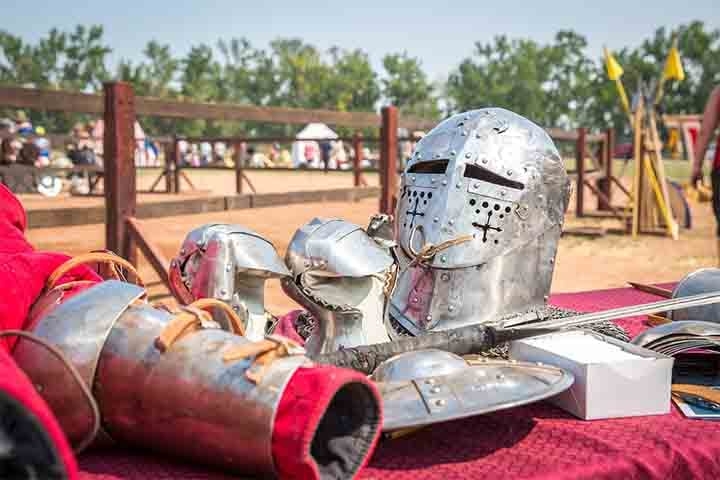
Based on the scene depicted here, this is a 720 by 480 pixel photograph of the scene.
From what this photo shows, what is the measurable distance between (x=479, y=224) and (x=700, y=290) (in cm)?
70

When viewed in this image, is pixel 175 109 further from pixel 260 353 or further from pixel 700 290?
pixel 260 353

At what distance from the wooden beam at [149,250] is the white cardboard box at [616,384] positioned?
2570 millimetres

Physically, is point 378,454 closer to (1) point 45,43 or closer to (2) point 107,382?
(2) point 107,382

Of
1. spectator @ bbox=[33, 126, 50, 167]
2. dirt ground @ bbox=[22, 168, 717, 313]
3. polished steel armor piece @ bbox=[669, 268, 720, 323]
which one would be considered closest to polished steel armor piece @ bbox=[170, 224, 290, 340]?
polished steel armor piece @ bbox=[669, 268, 720, 323]

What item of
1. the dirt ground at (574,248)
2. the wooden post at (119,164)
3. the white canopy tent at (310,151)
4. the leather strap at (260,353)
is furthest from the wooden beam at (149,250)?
the white canopy tent at (310,151)

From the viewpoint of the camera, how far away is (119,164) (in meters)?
3.86

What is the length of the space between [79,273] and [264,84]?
203 ft

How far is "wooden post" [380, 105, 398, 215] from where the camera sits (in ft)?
19.4

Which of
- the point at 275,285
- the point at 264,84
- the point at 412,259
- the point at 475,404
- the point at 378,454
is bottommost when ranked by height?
the point at 275,285

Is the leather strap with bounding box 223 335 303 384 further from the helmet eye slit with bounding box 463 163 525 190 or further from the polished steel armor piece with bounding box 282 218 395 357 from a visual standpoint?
the helmet eye slit with bounding box 463 163 525 190

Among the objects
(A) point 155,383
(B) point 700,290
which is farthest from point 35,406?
(B) point 700,290

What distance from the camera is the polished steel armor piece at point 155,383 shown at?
1.12 m

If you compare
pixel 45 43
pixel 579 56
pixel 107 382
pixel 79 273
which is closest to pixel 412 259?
pixel 79 273

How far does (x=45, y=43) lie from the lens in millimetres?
53312
